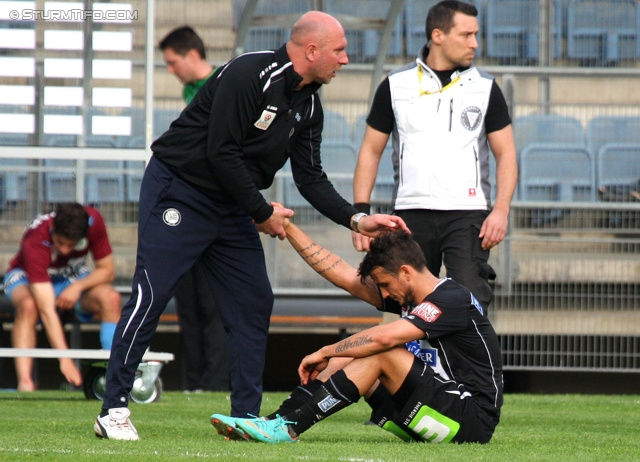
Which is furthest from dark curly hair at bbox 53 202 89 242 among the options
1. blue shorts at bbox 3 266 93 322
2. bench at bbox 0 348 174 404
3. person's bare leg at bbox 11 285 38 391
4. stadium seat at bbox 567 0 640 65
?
stadium seat at bbox 567 0 640 65

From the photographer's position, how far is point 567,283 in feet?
31.2

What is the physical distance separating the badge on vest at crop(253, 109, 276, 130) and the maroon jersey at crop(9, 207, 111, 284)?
3.60 metres

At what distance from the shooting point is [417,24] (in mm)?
11344

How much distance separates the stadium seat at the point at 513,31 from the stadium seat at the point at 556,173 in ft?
3.96

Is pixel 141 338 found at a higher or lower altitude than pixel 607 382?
higher

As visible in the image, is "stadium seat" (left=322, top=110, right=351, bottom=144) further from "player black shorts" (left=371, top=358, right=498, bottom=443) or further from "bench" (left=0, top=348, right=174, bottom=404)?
"player black shorts" (left=371, top=358, right=498, bottom=443)

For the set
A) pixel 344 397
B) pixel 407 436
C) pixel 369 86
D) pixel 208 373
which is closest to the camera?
pixel 344 397

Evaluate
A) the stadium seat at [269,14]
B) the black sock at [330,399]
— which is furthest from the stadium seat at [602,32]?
the black sock at [330,399]

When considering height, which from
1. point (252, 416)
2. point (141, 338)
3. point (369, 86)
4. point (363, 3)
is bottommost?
point (252, 416)

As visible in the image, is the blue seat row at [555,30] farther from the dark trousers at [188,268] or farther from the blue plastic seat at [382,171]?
the dark trousers at [188,268]

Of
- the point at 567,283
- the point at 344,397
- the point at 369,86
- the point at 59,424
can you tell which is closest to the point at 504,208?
the point at 344,397

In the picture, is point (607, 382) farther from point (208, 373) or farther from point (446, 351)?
point (446, 351)

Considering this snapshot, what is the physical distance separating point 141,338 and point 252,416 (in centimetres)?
59

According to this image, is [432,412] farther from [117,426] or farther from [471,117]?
[471,117]
